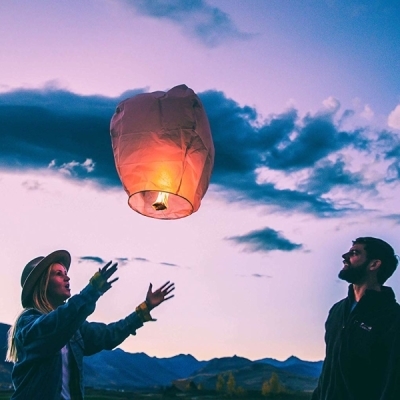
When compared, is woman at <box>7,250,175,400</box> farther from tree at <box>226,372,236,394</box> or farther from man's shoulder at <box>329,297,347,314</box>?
tree at <box>226,372,236,394</box>

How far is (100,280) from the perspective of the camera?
251 cm

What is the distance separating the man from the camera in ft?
9.96

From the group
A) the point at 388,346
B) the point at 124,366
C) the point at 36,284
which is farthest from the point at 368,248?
the point at 124,366

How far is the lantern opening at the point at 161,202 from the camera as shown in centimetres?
223

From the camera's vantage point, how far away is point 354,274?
11.5 feet

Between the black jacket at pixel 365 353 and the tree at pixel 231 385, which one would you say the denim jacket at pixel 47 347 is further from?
the tree at pixel 231 385

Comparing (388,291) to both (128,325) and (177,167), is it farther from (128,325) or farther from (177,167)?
(177,167)

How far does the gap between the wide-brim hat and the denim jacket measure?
5.8 inches

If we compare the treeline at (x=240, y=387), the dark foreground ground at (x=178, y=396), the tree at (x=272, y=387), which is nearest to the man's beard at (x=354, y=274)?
the dark foreground ground at (x=178, y=396)

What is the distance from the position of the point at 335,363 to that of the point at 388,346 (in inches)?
14.9

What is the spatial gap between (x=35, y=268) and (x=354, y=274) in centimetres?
219

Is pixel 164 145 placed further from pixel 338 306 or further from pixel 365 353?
pixel 338 306

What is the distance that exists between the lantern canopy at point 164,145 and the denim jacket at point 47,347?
2.33 feet

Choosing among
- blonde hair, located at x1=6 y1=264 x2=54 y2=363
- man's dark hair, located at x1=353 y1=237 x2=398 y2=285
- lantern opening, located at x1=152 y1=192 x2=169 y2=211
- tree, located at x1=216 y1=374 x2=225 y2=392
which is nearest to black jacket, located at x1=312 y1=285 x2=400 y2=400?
man's dark hair, located at x1=353 y1=237 x2=398 y2=285
